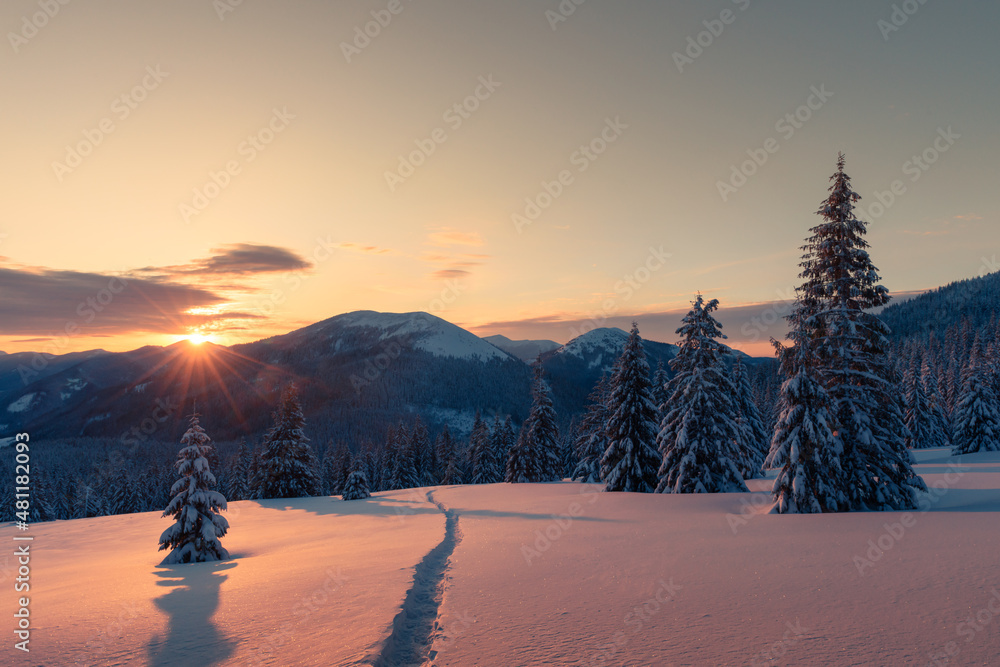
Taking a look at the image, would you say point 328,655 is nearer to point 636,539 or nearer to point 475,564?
point 475,564

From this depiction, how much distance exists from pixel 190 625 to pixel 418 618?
3777 mm

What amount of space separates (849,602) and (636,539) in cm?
681

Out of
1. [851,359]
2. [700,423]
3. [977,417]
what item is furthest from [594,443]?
[977,417]

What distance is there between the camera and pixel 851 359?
59.8 feet

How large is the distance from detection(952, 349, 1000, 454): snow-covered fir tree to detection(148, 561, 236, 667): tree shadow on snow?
57.9 m

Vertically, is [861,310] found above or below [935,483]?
above

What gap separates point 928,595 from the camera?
7.02 metres

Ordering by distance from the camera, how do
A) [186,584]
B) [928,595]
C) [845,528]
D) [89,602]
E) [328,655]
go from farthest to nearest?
[845,528]
[186,584]
[89,602]
[928,595]
[328,655]

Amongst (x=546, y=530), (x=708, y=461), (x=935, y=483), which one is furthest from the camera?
(x=708, y=461)

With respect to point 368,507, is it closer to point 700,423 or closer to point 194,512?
point 194,512

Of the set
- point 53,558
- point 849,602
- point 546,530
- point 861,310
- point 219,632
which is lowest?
point 53,558

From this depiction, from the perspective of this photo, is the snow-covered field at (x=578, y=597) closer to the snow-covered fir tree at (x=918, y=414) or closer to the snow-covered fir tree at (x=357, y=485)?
the snow-covered fir tree at (x=357, y=485)

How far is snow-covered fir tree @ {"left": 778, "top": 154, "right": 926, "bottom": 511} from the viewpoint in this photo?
16.5 m

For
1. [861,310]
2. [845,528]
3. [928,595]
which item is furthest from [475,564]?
[861,310]
